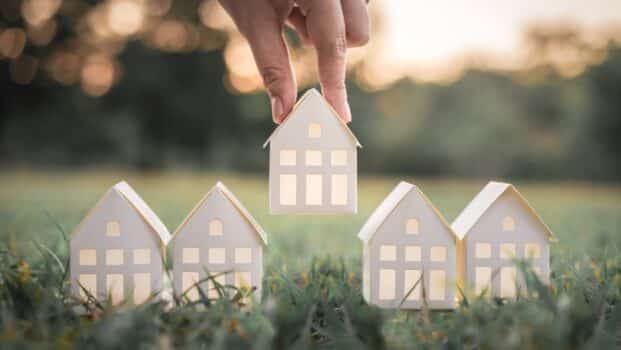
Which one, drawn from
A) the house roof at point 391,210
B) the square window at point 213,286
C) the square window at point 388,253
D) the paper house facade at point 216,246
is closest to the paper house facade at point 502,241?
the house roof at point 391,210

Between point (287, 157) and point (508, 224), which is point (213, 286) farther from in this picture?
point (508, 224)

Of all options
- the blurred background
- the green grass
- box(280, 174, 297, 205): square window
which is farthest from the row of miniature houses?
the blurred background

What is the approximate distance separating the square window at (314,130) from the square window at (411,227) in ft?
1.77

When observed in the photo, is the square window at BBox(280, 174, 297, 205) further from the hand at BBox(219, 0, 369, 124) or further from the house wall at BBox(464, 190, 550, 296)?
the house wall at BBox(464, 190, 550, 296)

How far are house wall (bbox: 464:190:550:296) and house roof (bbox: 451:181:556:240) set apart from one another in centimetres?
2

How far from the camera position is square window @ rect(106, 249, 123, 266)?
207 centimetres

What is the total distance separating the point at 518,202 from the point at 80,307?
1760 mm

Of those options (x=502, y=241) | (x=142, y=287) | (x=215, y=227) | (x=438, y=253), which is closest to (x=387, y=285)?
(x=438, y=253)

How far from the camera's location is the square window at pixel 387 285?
6.81 feet

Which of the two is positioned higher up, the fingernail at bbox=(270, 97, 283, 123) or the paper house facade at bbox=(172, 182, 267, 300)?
the fingernail at bbox=(270, 97, 283, 123)

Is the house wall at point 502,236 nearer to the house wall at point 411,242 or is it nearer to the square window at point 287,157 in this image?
the house wall at point 411,242

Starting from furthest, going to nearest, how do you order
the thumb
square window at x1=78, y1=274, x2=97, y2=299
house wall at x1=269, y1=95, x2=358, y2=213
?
the thumb → house wall at x1=269, y1=95, x2=358, y2=213 → square window at x1=78, y1=274, x2=97, y2=299

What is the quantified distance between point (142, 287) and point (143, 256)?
123 millimetres

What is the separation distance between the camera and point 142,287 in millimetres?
2059
